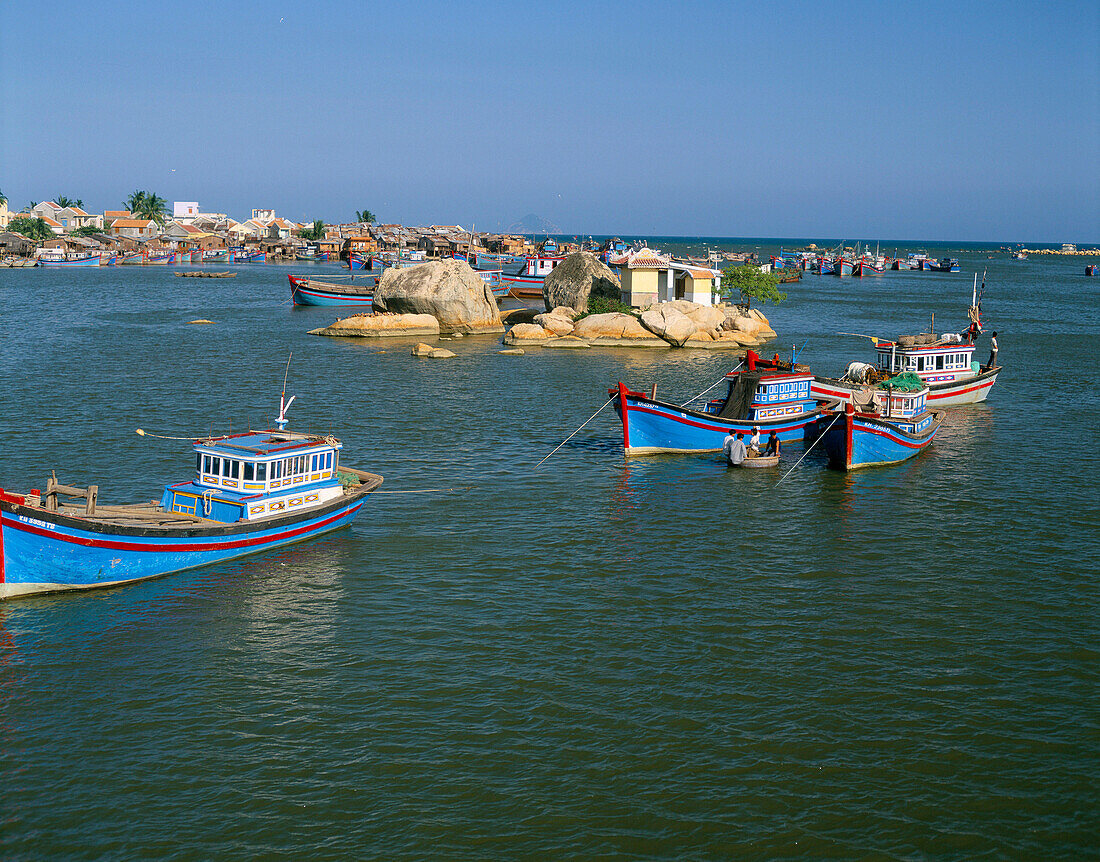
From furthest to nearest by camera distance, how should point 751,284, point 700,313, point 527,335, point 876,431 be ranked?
point 751,284
point 700,313
point 527,335
point 876,431

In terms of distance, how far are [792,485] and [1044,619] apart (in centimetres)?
1448

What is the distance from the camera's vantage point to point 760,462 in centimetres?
4162

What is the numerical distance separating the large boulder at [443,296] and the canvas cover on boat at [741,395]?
45.6 meters

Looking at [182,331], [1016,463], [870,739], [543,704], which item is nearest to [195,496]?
[543,704]

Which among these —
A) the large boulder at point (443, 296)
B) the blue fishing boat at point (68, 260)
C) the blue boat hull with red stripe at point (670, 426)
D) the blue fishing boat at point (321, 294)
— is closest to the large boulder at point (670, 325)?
the large boulder at point (443, 296)

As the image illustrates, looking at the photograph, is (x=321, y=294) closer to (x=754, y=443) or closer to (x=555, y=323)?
(x=555, y=323)

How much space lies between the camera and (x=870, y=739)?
1995 cm

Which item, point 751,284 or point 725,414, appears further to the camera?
point 751,284

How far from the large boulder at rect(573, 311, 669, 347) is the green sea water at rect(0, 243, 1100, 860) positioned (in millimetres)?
34499

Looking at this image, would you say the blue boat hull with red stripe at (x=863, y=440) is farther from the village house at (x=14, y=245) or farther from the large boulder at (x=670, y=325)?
the village house at (x=14, y=245)

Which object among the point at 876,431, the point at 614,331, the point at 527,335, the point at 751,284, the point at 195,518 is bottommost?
the point at 195,518

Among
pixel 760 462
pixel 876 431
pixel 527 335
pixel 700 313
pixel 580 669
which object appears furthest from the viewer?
pixel 700 313

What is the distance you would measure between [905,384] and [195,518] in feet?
116

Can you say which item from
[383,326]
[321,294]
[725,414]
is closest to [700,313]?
[383,326]
